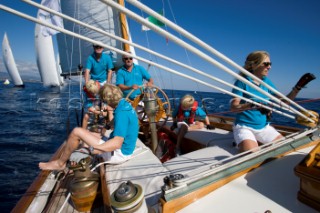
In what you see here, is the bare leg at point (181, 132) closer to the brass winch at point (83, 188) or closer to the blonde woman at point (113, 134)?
the blonde woman at point (113, 134)

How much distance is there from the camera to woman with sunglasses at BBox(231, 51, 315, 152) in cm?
231

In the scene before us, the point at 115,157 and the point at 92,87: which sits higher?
the point at 92,87

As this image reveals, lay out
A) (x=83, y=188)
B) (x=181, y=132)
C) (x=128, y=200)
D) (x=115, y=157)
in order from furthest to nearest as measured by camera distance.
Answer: (x=181, y=132)
(x=115, y=157)
(x=83, y=188)
(x=128, y=200)

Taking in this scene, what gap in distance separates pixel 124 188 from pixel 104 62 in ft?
16.2

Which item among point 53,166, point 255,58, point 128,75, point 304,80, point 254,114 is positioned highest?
point 255,58

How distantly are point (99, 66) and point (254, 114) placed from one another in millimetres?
4472

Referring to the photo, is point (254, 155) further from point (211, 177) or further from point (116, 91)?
point (116, 91)

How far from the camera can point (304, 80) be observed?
2193 mm

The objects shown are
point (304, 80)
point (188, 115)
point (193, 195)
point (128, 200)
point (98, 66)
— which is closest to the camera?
point (128, 200)

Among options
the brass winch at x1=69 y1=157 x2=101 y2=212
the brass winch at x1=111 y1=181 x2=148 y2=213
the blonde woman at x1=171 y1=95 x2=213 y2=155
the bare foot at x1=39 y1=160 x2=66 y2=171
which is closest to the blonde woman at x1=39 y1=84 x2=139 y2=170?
the bare foot at x1=39 y1=160 x2=66 y2=171

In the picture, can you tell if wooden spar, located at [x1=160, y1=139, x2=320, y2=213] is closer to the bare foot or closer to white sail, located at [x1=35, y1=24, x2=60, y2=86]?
the bare foot

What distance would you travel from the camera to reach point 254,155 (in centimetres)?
176

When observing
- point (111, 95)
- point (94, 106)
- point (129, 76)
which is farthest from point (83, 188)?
point (129, 76)

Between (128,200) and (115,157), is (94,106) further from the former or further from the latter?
(128,200)
